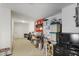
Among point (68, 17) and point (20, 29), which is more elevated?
point (68, 17)

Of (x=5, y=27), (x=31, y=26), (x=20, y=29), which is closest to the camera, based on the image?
(x=5, y=27)

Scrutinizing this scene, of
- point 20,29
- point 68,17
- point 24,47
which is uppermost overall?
point 68,17

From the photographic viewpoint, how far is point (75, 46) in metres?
2.06

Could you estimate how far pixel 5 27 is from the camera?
174cm

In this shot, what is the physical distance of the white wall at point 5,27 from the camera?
5.63 ft

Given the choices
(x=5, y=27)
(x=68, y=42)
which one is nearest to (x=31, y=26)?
(x=5, y=27)

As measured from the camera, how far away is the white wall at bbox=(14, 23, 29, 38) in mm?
Answer: 1939

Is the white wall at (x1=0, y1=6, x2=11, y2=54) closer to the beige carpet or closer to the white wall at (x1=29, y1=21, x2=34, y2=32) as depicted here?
the beige carpet

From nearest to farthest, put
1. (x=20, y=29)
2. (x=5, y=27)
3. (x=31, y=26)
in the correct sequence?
(x=5, y=27), (x=31, y=26), (x=20, y=29)

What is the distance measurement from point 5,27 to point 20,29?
33 centimetres

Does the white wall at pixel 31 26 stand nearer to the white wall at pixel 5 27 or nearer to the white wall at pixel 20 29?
the white wall at pixel 20 29

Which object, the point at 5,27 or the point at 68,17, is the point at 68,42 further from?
the point at 5,27

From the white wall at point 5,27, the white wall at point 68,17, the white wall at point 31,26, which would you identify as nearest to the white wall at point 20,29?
the white wall at point 31,26

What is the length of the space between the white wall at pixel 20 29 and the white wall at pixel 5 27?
0.67 feet
